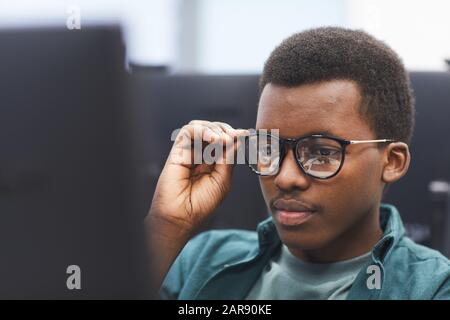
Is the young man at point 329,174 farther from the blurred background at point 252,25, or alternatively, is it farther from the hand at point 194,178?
the blurred background at point 252,25

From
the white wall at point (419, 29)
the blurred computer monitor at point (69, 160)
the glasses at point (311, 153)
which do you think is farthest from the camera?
the white wall at point (419, 29)

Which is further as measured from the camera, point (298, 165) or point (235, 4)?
point (235, 4)

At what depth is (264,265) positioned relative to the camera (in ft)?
2.99

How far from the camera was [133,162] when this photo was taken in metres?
0.34

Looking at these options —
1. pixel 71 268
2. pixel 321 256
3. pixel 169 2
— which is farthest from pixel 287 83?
pixel 169 2

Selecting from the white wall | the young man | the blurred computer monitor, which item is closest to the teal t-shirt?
the young man

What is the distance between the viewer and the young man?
737 mm

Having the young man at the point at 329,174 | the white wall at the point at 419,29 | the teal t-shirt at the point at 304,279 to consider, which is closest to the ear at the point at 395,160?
the young man at the point at 329,174

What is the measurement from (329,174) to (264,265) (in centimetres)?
23

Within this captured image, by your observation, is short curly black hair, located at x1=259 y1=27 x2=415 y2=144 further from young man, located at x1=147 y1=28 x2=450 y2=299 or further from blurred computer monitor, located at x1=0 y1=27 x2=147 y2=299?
blurred computer monitor, located at x1=0 y1=27 x2=147 y2=299

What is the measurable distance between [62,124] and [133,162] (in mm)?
43

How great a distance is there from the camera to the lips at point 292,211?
0.76 meters

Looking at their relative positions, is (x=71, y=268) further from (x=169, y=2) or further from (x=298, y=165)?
(x=169, y=2)

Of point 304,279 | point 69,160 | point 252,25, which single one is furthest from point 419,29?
point 69,160
